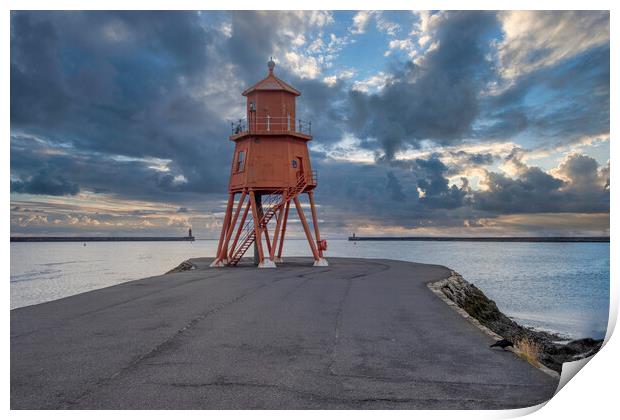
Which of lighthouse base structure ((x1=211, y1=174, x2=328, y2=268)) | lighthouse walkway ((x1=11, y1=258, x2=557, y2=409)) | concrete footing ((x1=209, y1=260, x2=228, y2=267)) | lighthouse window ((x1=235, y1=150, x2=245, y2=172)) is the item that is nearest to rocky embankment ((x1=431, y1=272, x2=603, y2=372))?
lighthouse walkway ((x1=11, y1=258, x2=557, y2=409))

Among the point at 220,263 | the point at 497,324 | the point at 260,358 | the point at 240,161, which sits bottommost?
the point at 497,324

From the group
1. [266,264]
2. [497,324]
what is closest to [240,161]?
[266,264]

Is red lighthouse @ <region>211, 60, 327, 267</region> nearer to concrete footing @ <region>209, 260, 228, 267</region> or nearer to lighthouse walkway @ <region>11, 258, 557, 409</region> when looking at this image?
concrete footing @ <region>209, 260, 228, 267</region>

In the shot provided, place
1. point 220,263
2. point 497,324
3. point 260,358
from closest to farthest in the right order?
point 260,358 → point 497,324 → point 220,263

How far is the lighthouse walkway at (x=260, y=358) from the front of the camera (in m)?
7.29

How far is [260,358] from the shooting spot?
927cm

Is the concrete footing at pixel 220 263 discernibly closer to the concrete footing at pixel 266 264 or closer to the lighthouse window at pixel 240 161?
the concrete footing at pixel 266 264

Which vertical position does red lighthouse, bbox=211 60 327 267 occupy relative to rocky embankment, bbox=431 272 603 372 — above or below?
above

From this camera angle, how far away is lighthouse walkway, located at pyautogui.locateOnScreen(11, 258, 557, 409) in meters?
7.29

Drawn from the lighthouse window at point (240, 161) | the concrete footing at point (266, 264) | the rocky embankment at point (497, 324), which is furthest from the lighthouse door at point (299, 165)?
the rocky embankment at point (497, 324)

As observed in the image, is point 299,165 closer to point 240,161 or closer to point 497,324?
point 240,161

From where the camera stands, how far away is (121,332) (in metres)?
11.6
